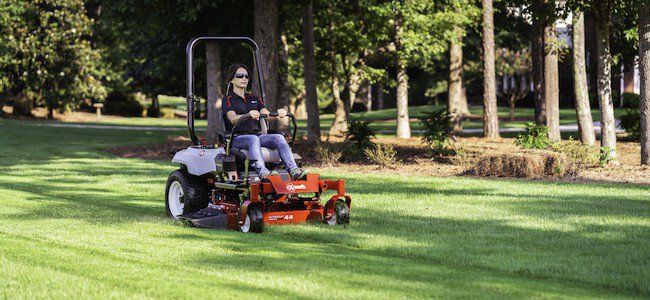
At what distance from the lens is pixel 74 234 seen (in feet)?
38.8

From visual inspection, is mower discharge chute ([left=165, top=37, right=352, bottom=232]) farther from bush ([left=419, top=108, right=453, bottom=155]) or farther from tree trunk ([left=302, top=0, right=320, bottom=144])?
tree trunk ([left=302, top=0, right=320, bottom=144])

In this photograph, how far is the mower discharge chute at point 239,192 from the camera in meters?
11.8

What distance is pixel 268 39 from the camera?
2436cm

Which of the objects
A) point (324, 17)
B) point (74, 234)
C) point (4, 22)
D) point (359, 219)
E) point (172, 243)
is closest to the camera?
point (172, 243)

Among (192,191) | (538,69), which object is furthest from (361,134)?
(192,191)

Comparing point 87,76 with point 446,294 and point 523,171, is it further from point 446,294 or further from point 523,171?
point 446,294

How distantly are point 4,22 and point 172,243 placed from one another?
129ft

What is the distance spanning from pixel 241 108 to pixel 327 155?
9792mm

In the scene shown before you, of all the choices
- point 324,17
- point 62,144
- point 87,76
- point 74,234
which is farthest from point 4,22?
point 74,234

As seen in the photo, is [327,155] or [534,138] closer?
[534,138]

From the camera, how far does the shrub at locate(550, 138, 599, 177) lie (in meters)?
18.4

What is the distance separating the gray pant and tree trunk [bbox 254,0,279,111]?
442 inches

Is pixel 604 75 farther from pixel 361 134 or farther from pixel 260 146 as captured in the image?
pixel 260 146

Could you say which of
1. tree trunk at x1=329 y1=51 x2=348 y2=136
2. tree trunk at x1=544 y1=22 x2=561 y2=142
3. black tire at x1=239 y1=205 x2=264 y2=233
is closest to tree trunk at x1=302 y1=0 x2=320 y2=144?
tree trunk at x1=329 y1=51 x2=348 y2=136
